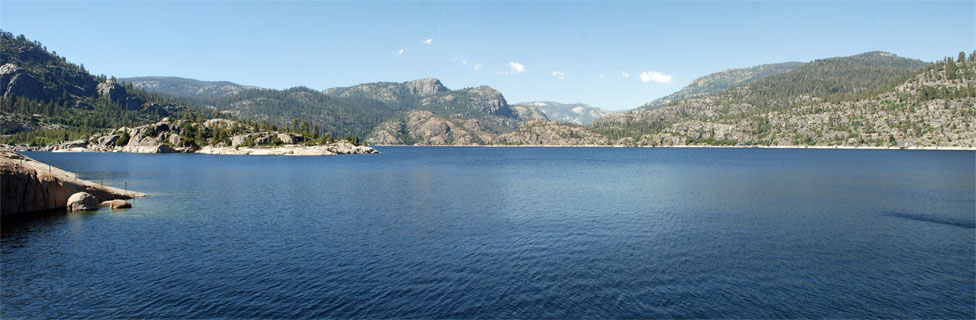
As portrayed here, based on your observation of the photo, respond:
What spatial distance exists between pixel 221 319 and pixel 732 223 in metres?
45.0

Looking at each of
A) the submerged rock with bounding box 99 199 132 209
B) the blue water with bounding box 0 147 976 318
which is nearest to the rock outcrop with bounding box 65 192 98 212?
the submerged rock with bounding box 99 199 132 209

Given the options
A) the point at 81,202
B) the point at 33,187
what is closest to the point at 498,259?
the point at 81,202

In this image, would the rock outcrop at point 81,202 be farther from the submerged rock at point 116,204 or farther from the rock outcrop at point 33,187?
the rock outcrop at point 33,187

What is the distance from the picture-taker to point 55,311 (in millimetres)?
22188

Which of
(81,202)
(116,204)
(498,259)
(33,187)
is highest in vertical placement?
(33,187)

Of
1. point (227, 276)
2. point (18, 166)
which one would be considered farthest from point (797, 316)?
point (18, 166)

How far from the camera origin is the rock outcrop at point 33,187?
47125 mm

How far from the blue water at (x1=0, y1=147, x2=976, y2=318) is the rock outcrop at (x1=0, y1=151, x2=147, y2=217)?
4671mm

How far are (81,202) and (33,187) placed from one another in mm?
4606

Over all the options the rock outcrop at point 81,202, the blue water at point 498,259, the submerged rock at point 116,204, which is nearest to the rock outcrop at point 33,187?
the submerged rock at point 116,204

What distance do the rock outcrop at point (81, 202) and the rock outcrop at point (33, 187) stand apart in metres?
1.87

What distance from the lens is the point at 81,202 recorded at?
168 feet

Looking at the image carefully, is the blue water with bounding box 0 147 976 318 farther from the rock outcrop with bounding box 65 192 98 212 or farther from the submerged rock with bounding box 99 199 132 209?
the submerged rock with bounding box 99 199 132 209

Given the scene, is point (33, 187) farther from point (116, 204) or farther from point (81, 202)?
point (116, 204)
